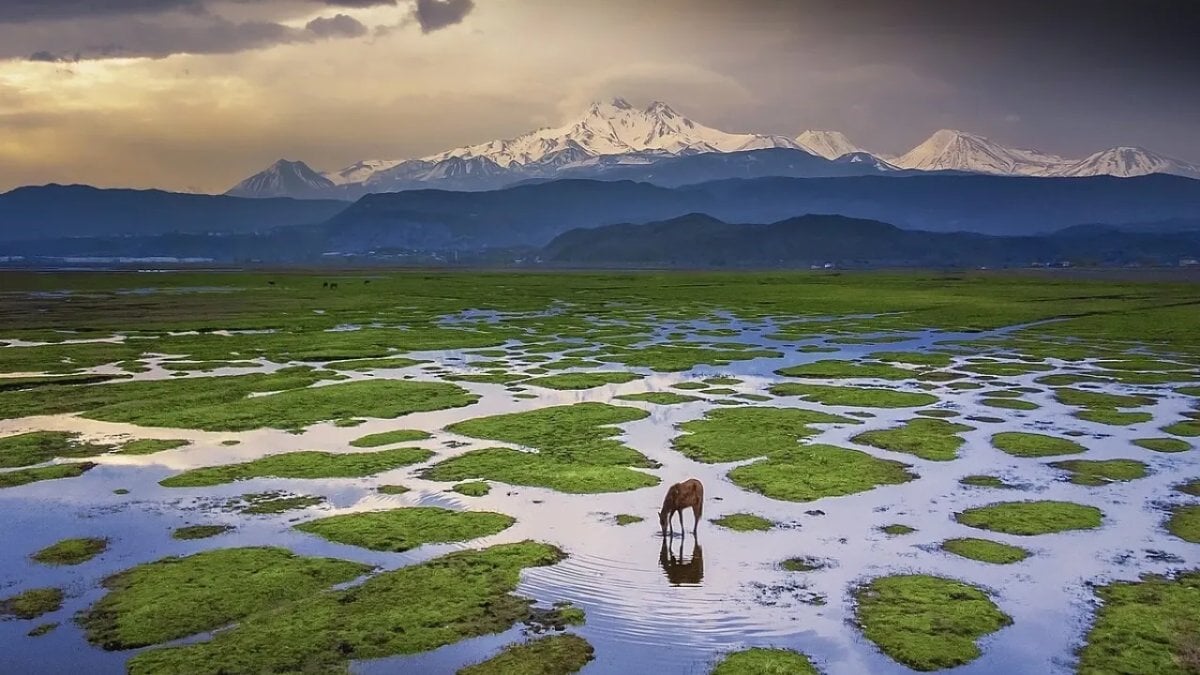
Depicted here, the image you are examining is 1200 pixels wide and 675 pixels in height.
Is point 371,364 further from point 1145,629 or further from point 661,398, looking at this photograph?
point 1145,629

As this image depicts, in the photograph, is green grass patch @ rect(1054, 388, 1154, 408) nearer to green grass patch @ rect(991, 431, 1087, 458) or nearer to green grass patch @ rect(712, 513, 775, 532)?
green grass patch @ rect(991, 431, 1087, 458)

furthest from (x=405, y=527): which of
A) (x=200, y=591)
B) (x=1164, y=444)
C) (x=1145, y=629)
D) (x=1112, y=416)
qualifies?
(x=1112, y=416)

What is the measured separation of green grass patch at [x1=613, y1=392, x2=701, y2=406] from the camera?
39.8 meters

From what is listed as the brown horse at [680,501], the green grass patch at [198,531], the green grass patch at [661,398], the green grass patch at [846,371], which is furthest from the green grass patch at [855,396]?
the green grass patch at [198,531]

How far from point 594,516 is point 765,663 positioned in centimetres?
874

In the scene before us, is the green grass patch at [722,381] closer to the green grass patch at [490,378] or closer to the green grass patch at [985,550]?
the green grass patch at [490,378]

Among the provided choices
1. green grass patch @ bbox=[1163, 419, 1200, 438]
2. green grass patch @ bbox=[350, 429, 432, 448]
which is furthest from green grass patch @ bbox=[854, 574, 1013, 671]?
green grass patch @ bbox=[1163, 419, 1200, 438]

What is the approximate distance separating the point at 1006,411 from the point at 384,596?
30.9 m

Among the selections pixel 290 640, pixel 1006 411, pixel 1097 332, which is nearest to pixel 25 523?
pixel 290 640

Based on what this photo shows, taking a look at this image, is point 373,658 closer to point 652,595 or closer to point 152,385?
point 652,595

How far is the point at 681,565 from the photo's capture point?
18.9 metres

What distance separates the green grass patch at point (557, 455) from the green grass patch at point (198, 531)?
6.67m

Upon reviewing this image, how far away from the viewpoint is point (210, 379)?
151 ft

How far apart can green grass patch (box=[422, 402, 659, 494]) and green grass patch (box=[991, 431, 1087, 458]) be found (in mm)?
13622
